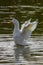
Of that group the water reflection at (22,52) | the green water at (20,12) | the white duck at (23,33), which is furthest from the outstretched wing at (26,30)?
the green water at (20,12)

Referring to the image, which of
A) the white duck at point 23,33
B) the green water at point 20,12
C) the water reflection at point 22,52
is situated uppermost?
the white duck at point 23,33

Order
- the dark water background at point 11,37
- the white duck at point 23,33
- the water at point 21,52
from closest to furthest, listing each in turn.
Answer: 1. the water at point 21,52
2. the dark water background at point 11,37
3. the white duck at point 23,33

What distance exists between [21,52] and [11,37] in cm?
56

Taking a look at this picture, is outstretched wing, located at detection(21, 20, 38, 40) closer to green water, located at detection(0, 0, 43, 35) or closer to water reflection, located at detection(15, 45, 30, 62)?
water reflection, located at detection(15, 45, 30, 62)

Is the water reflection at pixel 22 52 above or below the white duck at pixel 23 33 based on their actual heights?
below

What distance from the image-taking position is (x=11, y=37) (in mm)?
4301

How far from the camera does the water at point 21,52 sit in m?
3.46

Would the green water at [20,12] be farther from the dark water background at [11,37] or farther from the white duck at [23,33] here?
the white duck at [23,33]

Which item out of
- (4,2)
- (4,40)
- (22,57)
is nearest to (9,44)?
(4,40)

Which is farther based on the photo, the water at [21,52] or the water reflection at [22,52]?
the water reflection at [22,52]

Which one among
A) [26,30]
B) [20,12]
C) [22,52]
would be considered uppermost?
[26,30]

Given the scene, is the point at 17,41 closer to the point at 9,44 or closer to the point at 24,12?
the point at 9,44

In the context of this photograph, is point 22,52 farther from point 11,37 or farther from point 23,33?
point 11,37

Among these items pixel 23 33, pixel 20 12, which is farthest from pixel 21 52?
pixel 20 12
